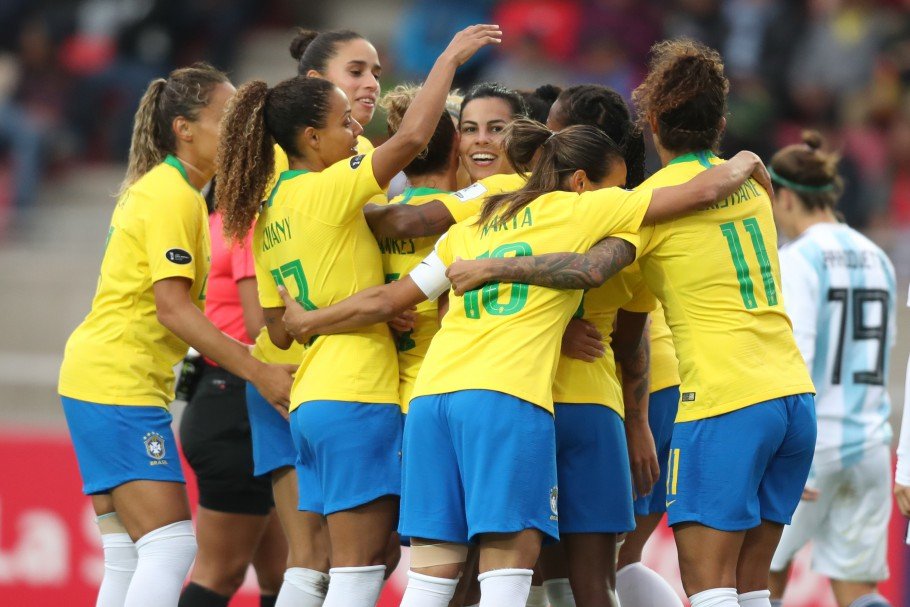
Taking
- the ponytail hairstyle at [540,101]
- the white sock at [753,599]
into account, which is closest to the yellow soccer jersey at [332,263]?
the ponytail hairstyle at [540,101]

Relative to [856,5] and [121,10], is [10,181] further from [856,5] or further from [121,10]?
[856,5]

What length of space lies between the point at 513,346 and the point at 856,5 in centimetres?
839

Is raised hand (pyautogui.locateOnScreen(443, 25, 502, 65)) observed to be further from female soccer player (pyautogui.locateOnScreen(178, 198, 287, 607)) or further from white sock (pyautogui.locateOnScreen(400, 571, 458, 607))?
white sock (pyautogui.locateOnScreen(400, 571, 458, 607))

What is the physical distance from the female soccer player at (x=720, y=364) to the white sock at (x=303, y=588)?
1284mm

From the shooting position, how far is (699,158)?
439 centimetres

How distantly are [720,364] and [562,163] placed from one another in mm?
787

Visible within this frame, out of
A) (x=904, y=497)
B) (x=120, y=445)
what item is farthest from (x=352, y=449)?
(x=904, y=497)

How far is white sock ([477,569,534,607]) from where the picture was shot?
4.01 metres

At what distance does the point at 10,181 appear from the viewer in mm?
12336

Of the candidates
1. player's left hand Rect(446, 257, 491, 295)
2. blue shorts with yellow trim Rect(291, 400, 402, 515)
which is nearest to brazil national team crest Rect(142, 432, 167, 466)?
blue shorts with yellow trim Rect(291, 400, 402, 515)

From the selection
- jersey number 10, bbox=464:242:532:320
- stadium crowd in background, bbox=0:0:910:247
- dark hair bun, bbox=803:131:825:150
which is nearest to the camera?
jersey number 10, bbox=464:242:532:320

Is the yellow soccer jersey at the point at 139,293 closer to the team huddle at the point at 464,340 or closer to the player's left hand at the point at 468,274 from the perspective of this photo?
the team huddle at the point at 464,340

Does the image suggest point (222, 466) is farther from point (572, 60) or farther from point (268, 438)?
point (572, 60)

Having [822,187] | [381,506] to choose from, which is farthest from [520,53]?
[381,506]
